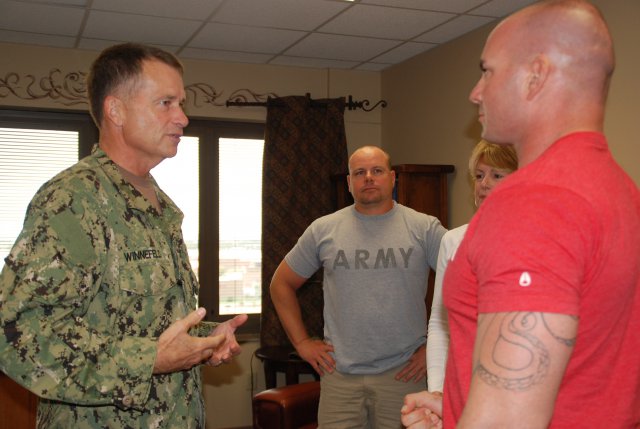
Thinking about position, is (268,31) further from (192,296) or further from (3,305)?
(3,305)

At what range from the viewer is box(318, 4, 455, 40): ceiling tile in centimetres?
354

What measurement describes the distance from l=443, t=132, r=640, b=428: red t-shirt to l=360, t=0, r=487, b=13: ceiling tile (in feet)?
8.47

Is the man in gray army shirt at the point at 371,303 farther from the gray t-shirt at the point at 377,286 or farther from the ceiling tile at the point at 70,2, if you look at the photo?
the ceiling tile at the point at 70,2

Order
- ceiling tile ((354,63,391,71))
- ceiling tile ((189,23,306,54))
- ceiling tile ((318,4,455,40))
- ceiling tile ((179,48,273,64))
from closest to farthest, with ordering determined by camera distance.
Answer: ceiling tile ((318,4,455,40))
ceiling tile ((189,23,306,54))
ceiling tile ((179,48,273,64))
ceiling tile ((354,63,391,71))

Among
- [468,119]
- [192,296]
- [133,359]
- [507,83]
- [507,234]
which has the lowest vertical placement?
[133,359]

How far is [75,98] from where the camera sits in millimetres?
4297

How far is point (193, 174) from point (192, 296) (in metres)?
3.07

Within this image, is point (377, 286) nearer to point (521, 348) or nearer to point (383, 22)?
point (383, 22)

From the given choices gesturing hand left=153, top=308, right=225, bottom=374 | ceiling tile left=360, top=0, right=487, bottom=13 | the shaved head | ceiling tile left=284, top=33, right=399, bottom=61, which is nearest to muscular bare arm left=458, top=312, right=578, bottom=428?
the shaved head

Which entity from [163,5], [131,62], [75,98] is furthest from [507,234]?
[75,98]

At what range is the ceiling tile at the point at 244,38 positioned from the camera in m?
3.87

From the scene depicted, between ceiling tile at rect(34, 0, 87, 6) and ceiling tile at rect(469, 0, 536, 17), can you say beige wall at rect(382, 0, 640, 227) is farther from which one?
ceiling tile at rect(34, 0, 87, 6)

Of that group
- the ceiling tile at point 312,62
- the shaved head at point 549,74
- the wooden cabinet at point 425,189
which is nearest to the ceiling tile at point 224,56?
the ceiling tile at point 312,62

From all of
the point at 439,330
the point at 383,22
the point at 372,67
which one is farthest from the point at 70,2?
the point at 439,330
